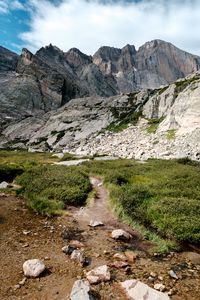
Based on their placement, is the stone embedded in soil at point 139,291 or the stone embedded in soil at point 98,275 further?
Result: the stone embedded in soil at point 98,275

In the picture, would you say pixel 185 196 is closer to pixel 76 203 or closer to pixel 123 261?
pixel 76 203

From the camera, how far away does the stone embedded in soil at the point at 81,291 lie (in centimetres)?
973

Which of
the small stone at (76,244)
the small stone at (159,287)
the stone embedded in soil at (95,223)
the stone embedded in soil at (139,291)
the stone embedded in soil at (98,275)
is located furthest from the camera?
the stone embedded in soil at (95,223)

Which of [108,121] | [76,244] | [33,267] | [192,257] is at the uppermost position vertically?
[108,121]

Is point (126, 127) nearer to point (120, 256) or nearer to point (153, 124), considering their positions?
point (153, 124)

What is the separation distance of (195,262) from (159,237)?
255 centimetres

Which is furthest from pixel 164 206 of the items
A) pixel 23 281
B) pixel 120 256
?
pixel 23 281

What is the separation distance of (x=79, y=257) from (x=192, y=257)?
16.5 ft

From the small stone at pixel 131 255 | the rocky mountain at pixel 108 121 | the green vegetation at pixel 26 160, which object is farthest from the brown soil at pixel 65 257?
the rocky mountain at pixel 108 121

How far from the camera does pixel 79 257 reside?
1272 cm

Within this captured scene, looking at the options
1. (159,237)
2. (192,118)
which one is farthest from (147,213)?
(192,118)

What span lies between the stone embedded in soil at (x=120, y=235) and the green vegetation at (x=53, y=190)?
493cm

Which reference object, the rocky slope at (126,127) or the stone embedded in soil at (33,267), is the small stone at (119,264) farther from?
the rocky slope at (126,127)

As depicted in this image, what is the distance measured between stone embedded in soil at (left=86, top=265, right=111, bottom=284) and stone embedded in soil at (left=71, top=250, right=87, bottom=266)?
A: 33.7 inches
